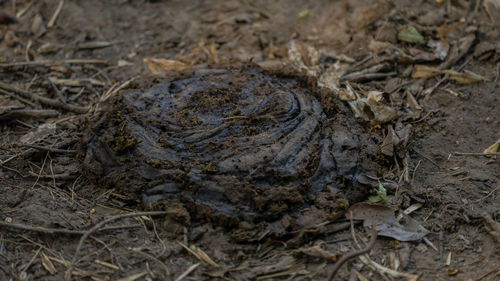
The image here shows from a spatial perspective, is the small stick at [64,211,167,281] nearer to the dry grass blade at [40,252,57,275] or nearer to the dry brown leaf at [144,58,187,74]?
the dry grass blade at [40,252,57,275]

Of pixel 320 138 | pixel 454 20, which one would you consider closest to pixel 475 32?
pixel 454 20

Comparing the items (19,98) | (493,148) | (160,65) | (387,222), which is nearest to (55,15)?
(19,98)

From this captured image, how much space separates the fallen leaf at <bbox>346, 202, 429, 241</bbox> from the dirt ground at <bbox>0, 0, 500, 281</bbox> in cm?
5

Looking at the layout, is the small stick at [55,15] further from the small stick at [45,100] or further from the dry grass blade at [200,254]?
the dry grass blade at [200,254]

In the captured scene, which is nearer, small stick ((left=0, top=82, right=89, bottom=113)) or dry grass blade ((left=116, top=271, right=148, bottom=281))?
dry grass blade ((left=116, top=271, right=148, bottom=281))

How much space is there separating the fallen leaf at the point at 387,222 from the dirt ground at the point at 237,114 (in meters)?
0.05

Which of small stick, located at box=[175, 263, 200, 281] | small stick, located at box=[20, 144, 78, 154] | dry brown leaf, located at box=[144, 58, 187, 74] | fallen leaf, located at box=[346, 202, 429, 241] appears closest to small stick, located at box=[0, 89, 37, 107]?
small stick, located at box=[20, 144, 78, 154]

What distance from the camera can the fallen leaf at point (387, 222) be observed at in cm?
254

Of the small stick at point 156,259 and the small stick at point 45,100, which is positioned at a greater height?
the small stick at point 45,100

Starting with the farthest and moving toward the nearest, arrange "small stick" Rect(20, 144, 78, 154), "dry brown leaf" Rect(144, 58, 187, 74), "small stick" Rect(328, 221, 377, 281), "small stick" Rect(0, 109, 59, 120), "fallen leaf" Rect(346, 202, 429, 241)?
"dry brown leaf" Rect(144, 58, 187, 74) → "small stick" Rect(0, 109, 59, 120) → "small stick" Rect(20, 144, 78, 154) → "fallen leaf" Rect(346, 202, 429, 241) → "small stick" Rect(328, 221, 377, 281)

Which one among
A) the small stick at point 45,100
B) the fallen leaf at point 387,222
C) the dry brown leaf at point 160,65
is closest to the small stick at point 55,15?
the small stick at point 45,100

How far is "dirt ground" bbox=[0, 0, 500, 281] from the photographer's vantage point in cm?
240

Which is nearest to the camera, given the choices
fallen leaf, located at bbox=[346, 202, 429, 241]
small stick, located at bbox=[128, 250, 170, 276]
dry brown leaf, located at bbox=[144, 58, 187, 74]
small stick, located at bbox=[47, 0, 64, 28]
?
small stick, located at bbox=[128, 250, 170, 276]

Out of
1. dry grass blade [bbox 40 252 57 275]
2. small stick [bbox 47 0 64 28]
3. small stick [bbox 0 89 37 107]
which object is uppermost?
small stick [bbox 47 0 64 28]
